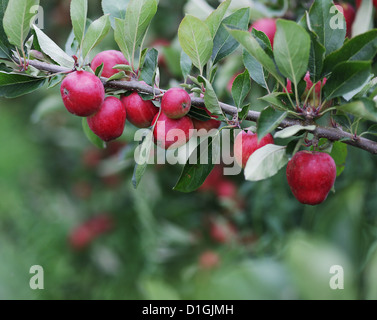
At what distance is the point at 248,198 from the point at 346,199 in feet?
2.10

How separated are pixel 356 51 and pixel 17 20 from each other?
0.42 metres

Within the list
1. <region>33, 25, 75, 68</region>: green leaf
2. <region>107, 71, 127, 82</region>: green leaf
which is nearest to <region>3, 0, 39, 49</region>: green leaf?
<region>33, 25, 75, 68</region>: green leaf


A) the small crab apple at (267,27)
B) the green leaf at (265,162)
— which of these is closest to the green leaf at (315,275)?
the green leaf at (265,162)

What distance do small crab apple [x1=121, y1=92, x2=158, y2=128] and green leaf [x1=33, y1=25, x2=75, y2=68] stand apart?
92mm

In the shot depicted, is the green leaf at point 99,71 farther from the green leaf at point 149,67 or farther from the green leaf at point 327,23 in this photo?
the green leaf at point 327,23

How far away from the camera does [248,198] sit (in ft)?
4.68

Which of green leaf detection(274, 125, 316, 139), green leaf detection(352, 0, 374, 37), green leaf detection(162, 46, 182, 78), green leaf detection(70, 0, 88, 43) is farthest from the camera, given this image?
green leaf detection(162, 46, 182, 78)

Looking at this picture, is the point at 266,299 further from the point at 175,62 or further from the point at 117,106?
the point at 175,62

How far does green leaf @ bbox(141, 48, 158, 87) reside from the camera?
Answer: 25.7 inches

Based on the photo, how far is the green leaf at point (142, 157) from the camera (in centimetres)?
61

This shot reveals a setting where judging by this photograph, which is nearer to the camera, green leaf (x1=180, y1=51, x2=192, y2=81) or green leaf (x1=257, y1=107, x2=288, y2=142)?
green leaf (x1=257, y1=107, x2=288, y2=142)

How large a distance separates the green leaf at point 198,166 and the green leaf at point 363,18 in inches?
14.8

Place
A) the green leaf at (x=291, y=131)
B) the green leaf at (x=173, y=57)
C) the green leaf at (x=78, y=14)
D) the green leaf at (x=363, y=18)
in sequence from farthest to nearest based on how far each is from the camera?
the green leaf at (x=173, y=57)
the green leaf at (x=363, y=18)
the green leaf at (x=78, y=14)
the green leaf at (x=291, y=131)

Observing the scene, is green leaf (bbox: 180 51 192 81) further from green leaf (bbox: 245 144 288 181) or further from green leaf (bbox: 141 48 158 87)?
green leaf (bbox: 245 144 288 181)
